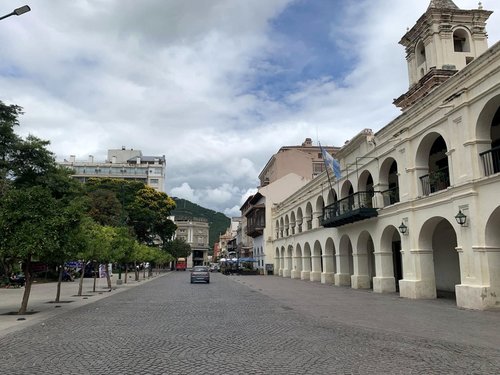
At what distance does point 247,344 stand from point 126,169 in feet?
391

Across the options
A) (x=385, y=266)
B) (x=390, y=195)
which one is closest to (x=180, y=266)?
(x=385, y=266)

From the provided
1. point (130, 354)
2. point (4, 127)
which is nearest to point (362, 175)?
point (130, 354)

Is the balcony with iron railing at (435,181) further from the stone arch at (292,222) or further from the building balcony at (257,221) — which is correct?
A: the building balcony at (257,221)

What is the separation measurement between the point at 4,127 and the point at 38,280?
1936 centimetres

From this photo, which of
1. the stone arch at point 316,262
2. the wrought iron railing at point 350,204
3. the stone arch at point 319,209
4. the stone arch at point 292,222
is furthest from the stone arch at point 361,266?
the stone arch at point 292,222

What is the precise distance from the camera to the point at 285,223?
50.5 meters

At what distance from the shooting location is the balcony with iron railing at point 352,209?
24.6 metres

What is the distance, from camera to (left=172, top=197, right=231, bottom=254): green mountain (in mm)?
175712

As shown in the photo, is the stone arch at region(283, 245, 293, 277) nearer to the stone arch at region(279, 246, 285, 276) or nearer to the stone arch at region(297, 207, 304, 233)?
the stone arch at region(279, 246, 285, 276)

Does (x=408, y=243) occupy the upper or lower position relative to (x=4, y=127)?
lower

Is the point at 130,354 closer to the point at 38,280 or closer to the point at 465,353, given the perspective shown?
the point at 465,353

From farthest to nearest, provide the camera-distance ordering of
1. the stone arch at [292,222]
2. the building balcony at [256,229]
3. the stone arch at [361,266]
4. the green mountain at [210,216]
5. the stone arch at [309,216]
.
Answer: the green mountain at [210,216]
the building balcony at [256,229]
the stone arch at [292,222]
the stone arch at [309,216]
the stone arch at [361,266]

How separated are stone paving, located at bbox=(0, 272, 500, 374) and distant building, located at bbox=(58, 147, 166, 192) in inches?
4310

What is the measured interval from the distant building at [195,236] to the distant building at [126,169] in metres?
16.7
